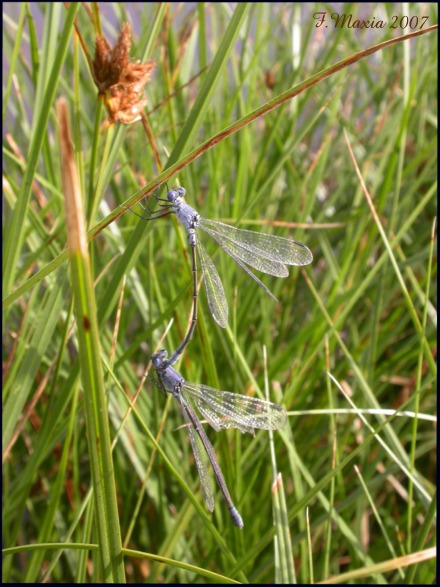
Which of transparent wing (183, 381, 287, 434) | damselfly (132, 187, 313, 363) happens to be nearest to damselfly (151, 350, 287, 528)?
transparent wing (183, 381, 287, 434)

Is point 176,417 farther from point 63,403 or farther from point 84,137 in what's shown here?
point 84,137

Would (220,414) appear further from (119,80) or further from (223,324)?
(119,80)

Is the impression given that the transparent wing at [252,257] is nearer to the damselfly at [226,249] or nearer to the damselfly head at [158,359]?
the damselfly at [226,249]

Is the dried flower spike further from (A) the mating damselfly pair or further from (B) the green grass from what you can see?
(A) the mating damselfly pair

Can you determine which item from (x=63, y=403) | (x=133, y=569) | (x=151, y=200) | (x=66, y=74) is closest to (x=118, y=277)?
(x=151, y=200)

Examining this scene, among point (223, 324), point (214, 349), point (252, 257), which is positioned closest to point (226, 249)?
point (252, 257)
